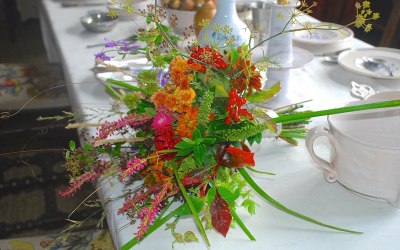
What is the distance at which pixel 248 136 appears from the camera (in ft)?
1.64

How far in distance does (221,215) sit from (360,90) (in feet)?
1.81

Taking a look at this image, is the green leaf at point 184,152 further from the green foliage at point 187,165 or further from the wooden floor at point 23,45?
the wooden floor at point 23,45

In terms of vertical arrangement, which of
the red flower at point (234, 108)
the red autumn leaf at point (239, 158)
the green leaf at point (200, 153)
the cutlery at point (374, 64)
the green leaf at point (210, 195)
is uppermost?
the red flower at point (234, 108)

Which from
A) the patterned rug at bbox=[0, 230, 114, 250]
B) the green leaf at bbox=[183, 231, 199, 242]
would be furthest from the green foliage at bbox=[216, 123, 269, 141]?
the patterned rug at bbox=[0, 230, 114, 250]

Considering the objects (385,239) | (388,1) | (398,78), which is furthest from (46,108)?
(388,1)

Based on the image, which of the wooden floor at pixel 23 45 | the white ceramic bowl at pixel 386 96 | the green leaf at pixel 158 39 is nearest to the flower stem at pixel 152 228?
the green leaf at pixel 158 39

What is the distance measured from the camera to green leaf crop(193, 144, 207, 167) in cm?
48

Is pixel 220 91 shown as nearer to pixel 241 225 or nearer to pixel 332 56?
pixel 241 225

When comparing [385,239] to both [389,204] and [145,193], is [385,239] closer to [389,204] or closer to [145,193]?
[389,204]

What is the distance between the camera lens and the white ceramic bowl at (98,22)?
1.29 metres

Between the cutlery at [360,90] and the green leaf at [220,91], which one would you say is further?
the cutlery at [360,90]

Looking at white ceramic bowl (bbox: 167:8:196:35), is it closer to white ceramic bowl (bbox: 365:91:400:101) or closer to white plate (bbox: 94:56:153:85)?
white plate (bbox: 94:56:153:85)

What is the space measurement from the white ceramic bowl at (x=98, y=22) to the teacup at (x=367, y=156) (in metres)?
0.87

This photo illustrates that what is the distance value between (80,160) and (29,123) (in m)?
0.89
